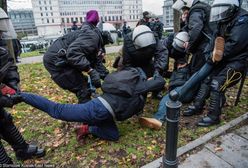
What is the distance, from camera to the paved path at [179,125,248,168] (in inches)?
116

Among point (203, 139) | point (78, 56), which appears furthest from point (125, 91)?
point (203, 139)

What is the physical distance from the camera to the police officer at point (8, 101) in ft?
8.98

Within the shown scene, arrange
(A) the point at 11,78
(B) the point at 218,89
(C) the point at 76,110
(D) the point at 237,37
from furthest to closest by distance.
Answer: (B) the point at 218,89 → (D) the point at 237,37 → (C) the point at 76,110 → (A) the point at 11,78

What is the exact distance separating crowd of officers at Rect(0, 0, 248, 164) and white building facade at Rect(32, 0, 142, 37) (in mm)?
91010

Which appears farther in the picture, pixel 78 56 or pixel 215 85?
pixel 215 85

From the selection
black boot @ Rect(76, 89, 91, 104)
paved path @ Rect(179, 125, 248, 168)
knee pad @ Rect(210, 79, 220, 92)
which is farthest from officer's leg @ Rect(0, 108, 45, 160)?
knee pad @ Rect(210, 79, 220, 92)

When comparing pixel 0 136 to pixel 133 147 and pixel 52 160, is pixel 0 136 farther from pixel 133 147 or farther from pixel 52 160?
pixel 133 147

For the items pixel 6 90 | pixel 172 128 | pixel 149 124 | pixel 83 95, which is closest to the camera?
pixel 172 128

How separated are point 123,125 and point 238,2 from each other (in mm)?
2769

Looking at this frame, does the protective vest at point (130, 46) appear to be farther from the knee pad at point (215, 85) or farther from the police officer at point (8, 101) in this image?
the police officer at point (8, 101)

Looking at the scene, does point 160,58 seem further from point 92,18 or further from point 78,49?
point 78,49

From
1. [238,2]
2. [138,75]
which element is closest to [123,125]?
[138,75]

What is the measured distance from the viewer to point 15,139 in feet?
10.0

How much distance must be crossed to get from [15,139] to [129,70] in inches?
71.5
